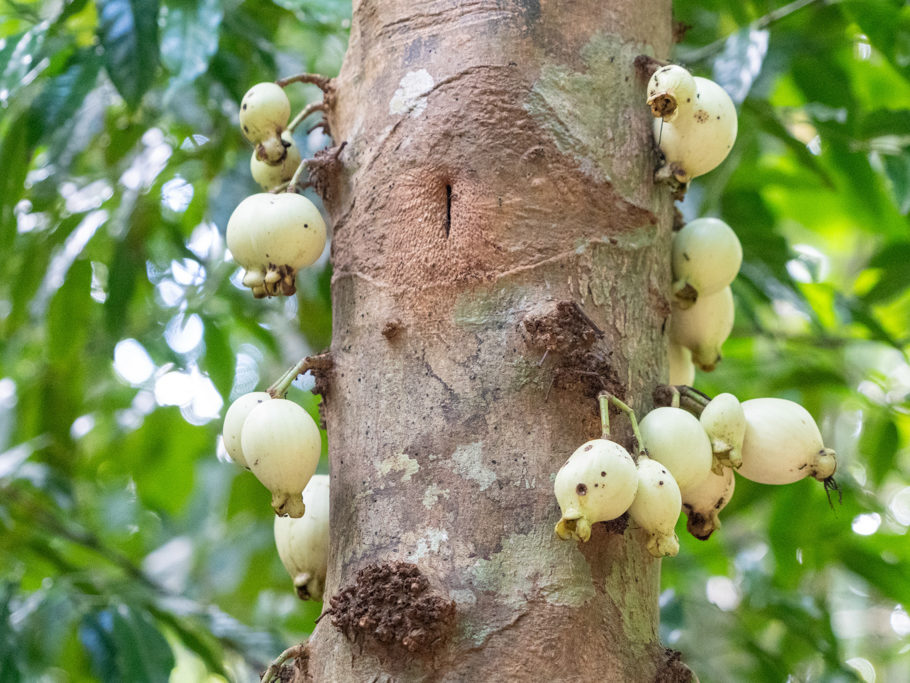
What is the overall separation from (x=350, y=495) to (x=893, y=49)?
5.10 ft

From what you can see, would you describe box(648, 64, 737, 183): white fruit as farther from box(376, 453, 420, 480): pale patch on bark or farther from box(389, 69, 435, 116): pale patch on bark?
box(376, 453, 420, 480): pale patch on bark

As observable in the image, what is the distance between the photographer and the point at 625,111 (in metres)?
1.27

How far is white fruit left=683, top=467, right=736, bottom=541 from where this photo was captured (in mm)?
1227

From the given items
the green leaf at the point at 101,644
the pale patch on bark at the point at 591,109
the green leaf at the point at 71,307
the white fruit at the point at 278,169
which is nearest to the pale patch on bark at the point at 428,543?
the pale patch on bark at the point at 591,109

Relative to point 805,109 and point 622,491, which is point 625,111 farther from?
point 805,109

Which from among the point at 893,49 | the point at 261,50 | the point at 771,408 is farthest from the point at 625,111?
the point at 261,50

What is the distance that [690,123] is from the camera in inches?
49.8

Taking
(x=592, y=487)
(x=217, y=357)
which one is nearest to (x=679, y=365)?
(x=592, y=487)

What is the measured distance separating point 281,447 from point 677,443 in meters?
0.47

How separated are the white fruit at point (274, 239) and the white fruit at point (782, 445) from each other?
61 centimetres

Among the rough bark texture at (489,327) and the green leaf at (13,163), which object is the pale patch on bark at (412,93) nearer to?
the rough bark texture at (489,327)

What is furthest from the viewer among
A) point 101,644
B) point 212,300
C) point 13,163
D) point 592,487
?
point 212,300

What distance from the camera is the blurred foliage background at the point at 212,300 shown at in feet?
6.28

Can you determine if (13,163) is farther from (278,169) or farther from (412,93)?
(412,93)
